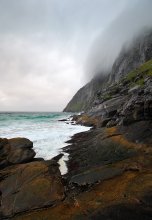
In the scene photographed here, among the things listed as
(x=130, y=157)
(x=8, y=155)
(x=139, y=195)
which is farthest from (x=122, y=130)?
(x=139, y=195)

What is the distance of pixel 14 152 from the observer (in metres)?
17.5

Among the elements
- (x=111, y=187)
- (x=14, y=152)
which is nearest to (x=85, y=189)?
(x=111, y=187)

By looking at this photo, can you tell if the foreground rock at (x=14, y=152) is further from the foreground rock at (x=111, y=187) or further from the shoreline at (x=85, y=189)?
the foreground rock at (x=111, y=187)

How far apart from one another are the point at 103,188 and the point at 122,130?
11491mm

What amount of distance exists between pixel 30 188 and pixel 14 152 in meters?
6.51

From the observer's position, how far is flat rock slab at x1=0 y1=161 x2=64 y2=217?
1038 cm

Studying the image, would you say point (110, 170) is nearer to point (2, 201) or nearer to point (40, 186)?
point (40, 186)

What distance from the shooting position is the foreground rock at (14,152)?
16625 mm

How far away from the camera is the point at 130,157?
50.4 ft

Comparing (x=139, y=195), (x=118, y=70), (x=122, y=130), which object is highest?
(x=118, y=70)

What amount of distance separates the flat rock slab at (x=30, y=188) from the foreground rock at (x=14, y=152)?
2.26 meters

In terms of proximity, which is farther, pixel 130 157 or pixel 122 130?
pixel 122 130

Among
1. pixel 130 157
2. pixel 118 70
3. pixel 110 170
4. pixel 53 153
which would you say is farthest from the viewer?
pixel 118 70

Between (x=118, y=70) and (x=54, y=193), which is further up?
(x=118, y=70)
